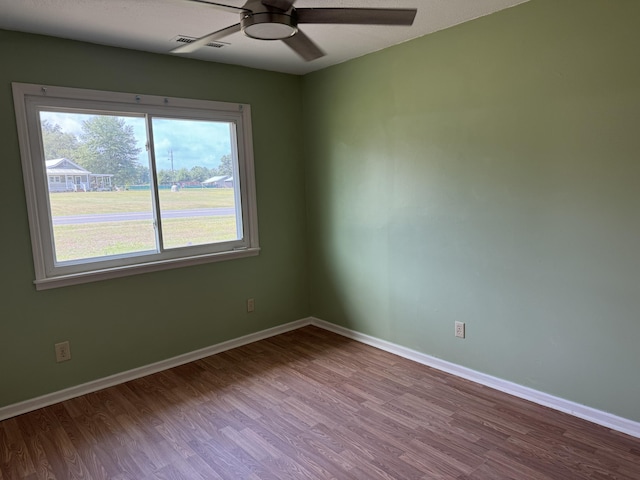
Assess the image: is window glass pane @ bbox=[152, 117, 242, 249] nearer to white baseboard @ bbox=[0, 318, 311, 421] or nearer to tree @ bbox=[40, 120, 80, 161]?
tree @ bbox=[40, 120, 80, 161]

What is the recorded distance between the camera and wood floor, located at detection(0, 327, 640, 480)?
2.05 meters

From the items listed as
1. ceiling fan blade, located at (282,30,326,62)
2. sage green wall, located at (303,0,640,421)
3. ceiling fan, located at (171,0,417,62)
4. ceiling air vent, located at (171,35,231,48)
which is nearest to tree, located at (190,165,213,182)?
ceiling air vent, located at (171,35,231,48)

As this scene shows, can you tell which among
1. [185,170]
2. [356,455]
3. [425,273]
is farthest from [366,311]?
[185,170]

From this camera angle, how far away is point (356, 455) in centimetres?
215

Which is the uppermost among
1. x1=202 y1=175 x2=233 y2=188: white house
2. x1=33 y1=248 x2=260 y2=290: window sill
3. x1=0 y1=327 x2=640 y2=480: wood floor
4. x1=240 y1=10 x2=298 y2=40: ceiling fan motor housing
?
x1=240 y1=10 x2=298 y2=40: ceiling fan motor housing

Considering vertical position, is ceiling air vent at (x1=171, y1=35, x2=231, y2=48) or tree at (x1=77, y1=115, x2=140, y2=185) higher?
ceiling air vent at (x1=171, y1=35, x2=231, y2=48)

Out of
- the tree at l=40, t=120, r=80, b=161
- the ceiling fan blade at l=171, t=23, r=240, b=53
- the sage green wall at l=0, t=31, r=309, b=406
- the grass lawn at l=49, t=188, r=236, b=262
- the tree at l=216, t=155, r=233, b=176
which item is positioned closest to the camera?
the ceiling fan blade at l=171, t=23, r=240, b=53

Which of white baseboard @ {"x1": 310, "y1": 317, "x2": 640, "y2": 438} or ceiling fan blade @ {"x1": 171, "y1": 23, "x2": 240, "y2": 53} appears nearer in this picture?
ceiling fan blade @ {"x1": 171, "y1": 23, "x2": 240, "y2": 53}

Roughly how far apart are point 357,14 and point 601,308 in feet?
6.52

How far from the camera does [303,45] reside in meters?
2.05

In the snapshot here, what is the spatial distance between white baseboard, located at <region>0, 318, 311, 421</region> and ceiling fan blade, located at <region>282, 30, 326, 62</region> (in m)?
2.44

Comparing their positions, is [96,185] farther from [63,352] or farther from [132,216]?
[63,352]

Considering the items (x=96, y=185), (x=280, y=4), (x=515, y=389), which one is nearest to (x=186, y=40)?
(x=96, y=185)

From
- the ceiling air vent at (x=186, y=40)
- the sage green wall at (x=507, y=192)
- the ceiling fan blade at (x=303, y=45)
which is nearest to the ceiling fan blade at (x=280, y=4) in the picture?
the ceiling fan blade at (x=303, y=45)
